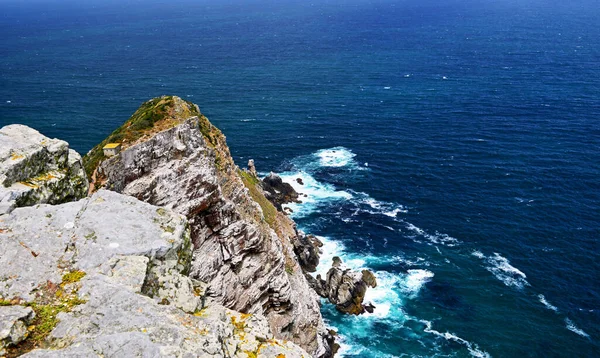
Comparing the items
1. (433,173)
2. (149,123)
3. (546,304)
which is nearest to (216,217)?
(149,123)

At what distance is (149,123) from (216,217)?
33.9 feet

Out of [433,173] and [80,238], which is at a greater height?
[80,238]

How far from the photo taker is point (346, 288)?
74250 mm

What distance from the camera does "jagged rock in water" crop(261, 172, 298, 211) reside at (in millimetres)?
103344

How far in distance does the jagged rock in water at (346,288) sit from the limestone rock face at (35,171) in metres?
58.3

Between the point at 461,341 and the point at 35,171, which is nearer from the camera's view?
the point at 35,171

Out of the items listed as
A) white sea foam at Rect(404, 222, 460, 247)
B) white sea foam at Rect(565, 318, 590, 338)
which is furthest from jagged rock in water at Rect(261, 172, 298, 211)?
white sea foam at Rect(565, 318, 590, 338)

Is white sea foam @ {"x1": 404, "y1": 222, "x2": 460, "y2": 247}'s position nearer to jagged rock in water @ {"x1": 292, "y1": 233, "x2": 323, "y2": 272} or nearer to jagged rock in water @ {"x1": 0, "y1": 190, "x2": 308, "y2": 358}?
jagged rock in water @ {"x1": 292, "y1": 233, "x2": 323, "y2": 272}

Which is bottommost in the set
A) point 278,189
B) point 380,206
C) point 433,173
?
point 380,206

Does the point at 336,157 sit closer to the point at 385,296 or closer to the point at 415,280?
the point at 415,280

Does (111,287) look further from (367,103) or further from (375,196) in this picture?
(367,103)

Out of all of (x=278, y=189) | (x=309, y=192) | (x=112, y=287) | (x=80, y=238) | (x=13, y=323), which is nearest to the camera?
(x=13, y=323)

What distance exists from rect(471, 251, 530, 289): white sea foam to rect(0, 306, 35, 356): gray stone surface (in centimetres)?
7755

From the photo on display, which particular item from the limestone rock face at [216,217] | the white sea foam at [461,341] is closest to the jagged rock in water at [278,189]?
the white sea foam at [461,341]
